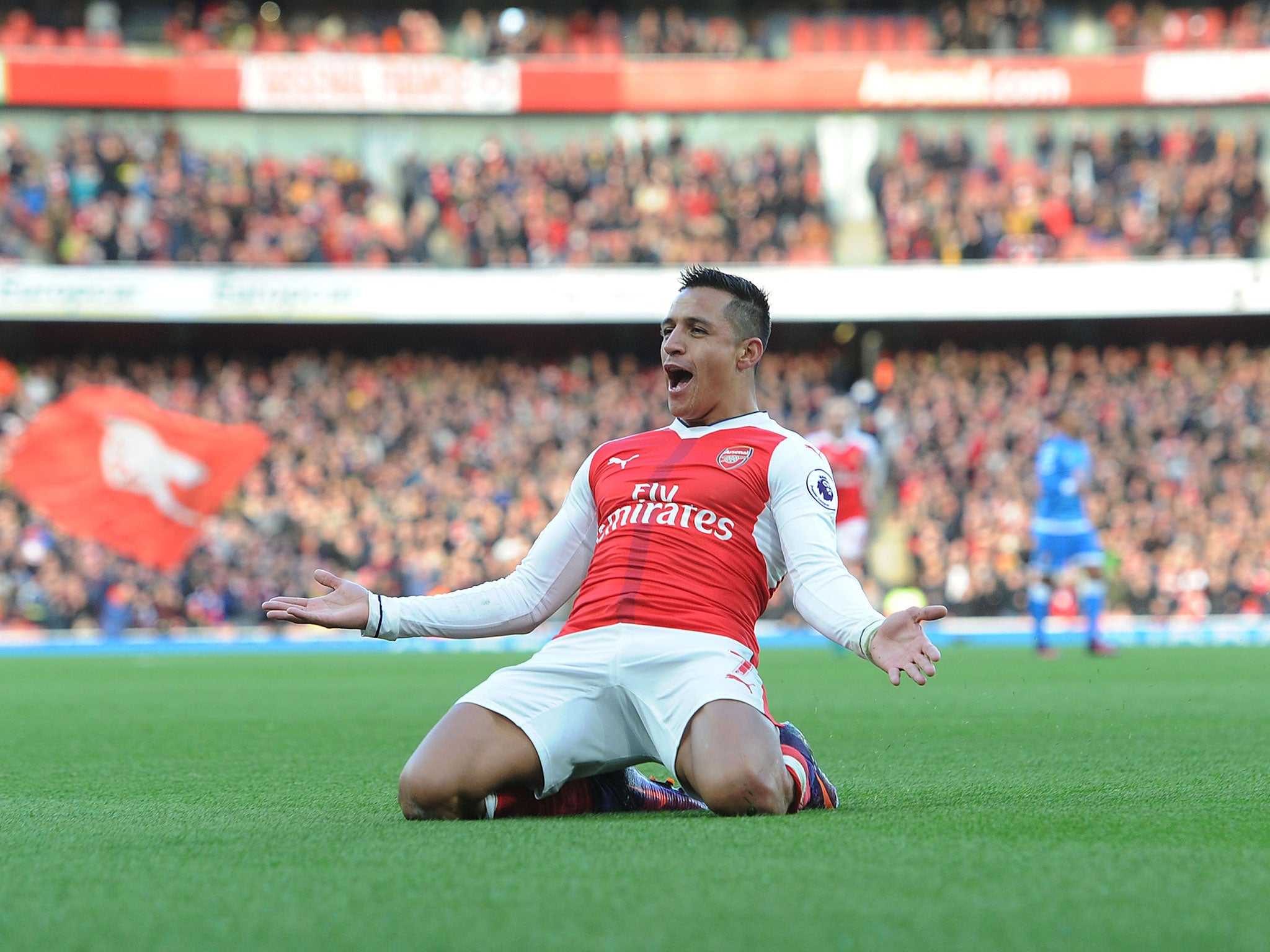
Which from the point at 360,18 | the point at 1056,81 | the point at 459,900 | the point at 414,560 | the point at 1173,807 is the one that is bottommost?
the point at 414,560

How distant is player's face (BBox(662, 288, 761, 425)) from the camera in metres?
4.44

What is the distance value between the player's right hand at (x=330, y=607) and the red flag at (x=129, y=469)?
1149cm

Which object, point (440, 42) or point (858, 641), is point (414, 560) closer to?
point (440, 42)

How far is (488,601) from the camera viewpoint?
453 centimetres

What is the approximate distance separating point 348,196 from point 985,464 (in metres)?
11.5

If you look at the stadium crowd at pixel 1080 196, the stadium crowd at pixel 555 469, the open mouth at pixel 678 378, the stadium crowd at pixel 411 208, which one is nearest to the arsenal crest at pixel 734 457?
the open mouth at pixel 678 378

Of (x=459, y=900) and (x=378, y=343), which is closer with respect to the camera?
(x=459, y=900)

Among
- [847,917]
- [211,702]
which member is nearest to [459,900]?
[847,917]

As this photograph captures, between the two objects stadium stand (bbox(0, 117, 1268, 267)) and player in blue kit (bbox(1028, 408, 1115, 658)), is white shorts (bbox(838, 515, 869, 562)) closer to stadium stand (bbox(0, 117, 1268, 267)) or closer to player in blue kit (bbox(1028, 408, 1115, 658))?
player in blue kit (bbox(1028, 408, 1115, 658))

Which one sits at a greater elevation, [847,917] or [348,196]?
[348,196]

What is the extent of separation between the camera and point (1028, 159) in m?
25.6

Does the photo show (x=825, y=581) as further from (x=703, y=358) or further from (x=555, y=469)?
(x=555, y=469)

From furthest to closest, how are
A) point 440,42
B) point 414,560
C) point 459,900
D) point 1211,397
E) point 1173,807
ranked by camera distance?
point 440,42 < point 1211,397 < point 414,560 < point 1173,807 < point 459,900

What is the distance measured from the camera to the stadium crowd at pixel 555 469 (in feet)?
66.7
